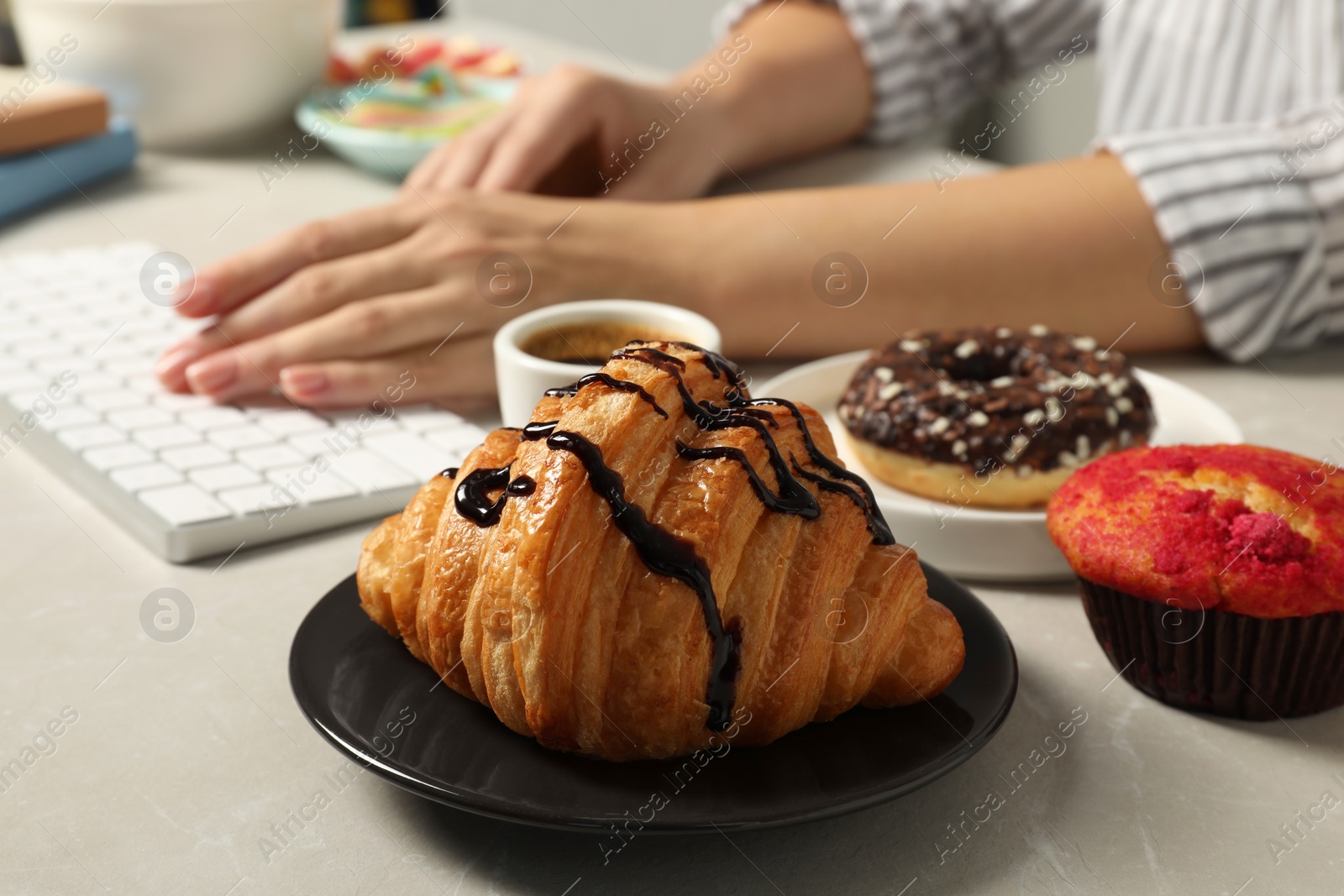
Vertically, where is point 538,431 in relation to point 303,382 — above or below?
above

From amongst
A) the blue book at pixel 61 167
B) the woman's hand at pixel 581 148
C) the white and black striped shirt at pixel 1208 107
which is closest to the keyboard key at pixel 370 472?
the woman's hand at pixel 581 148

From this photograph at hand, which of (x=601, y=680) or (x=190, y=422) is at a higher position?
(x=601, y=680)

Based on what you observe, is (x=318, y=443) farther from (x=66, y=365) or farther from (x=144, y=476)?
(x=66, y=365)

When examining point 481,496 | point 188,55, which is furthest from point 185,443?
point 188,55

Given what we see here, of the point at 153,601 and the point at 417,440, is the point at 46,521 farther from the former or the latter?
the point at 417,440

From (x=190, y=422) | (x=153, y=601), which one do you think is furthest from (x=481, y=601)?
(x=190, y=422)

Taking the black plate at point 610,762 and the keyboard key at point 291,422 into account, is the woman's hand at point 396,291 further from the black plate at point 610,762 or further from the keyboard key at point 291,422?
the black plate at point 610,762
